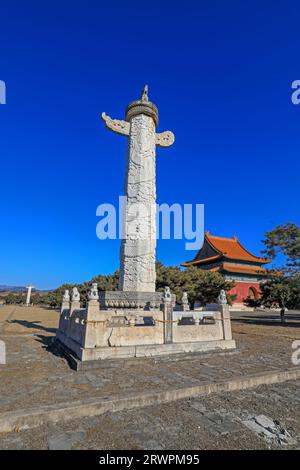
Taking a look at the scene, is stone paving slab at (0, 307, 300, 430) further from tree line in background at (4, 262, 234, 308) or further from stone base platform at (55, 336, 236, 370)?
tree line in background at (4, 262, 234, 308)

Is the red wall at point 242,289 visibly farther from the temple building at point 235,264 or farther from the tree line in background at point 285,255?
A: the tree line in background at point 285,255

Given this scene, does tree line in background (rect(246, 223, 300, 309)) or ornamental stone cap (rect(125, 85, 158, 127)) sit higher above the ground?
ornamental stone cap (rect(125, 85, 158, 127))

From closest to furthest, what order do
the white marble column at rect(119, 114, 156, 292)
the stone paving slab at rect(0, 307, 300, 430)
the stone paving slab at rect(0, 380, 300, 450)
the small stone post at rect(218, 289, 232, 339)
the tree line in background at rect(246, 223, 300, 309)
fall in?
1. the stone paving slab at rect(0, 380, 300, 450)
2. the stone paving slab at rect(0, 307, 300, 430)
3. the small stone post at rect(218, 289, 232, 339)
4. the white marble column at rect(119, 114, 156, 292)
5. the tree line in background at rect(246, 223, 300, 309)

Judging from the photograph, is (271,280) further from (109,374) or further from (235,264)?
(235,264)

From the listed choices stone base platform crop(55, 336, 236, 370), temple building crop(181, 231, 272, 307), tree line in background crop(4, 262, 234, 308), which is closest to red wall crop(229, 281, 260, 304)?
temple building crop(181, 231, 272, 307)

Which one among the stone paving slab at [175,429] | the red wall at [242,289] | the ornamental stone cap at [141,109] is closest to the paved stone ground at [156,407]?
the stone paving slab at [175,429]

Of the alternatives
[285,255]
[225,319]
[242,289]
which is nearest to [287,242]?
[285,255]

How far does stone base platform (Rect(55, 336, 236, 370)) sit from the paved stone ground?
0.17 m

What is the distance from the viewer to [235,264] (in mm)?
39375

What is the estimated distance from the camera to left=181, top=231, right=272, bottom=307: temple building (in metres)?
37.4

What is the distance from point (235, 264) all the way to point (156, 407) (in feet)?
124

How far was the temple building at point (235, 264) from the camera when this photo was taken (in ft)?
123

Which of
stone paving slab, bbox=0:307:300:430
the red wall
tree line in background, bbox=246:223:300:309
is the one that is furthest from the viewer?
the red wall
